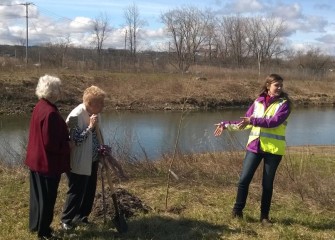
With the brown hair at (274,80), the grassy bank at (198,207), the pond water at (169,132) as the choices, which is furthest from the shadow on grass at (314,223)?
the pond water at (169,132)

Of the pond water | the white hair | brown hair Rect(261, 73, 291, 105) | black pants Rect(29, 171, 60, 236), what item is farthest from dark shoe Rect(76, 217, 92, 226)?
the pond water

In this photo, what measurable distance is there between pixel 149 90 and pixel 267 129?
31410mm

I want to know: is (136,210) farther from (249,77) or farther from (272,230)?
(249,77)

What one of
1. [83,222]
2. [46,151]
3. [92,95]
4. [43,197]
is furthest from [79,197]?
[92,95]

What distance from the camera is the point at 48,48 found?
5038cm

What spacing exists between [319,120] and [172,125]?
384 inches

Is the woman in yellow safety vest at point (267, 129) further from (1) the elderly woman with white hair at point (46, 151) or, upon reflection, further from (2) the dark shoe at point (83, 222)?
(1) the elderly woman with white hair at point (46, 151)

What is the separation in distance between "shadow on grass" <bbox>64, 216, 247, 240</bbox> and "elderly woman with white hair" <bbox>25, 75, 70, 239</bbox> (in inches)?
17.6

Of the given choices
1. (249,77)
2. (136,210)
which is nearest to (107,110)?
(249,77)

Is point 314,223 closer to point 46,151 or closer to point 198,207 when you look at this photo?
point 198,207

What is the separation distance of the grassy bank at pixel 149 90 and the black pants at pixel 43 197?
2281 cm

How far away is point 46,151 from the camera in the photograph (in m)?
4.38

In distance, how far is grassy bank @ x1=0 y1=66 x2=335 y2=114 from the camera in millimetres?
29703

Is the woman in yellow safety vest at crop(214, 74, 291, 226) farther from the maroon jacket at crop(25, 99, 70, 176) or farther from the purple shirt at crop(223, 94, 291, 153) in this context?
the maroon jacket at crop(25, 99, 70, 176)
